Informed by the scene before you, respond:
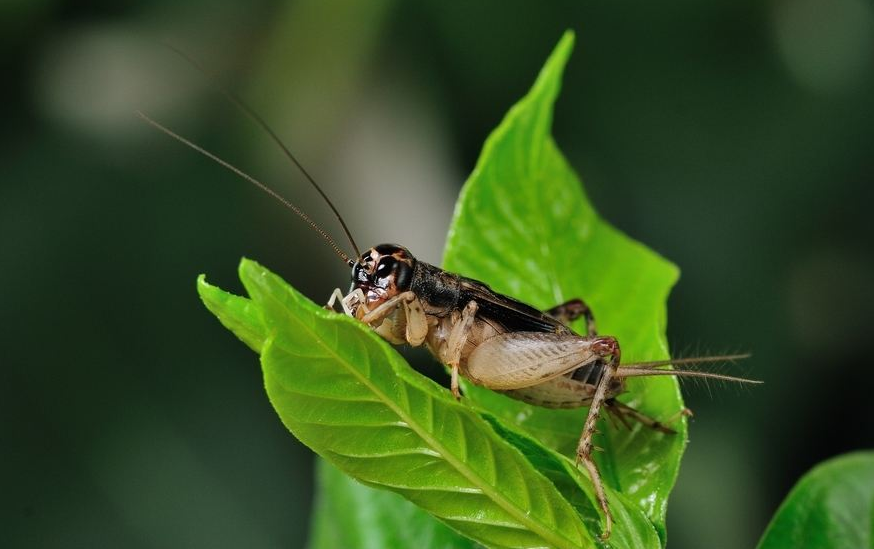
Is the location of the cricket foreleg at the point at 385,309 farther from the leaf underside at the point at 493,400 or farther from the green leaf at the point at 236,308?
the green leaf at the point at 236,308

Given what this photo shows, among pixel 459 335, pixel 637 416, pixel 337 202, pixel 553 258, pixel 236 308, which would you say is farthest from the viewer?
pixel 337 202

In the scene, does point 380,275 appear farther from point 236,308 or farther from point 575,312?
point 236,308

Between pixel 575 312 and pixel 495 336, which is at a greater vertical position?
pixel 575 312

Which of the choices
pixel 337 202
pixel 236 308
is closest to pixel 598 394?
pixel 236 308

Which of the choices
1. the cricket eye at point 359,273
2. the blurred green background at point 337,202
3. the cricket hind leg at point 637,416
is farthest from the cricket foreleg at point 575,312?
the blurred green background at point 337,202

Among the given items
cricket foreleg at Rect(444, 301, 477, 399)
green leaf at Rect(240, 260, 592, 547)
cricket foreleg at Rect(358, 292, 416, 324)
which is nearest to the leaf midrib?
green leaf at Rect(240, 260, 592, 547)

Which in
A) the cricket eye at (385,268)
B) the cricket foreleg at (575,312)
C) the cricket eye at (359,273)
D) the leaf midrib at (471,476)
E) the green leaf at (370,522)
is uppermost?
the cricket foreleg at (575,312)
